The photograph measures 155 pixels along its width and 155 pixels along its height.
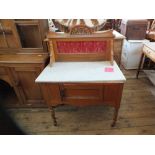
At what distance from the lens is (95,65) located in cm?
149

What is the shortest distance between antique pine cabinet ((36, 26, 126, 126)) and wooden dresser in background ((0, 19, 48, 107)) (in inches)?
11.0

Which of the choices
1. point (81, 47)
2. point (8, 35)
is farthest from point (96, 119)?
point (8, 35)

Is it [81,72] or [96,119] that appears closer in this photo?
[81,72]

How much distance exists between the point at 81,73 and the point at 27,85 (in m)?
0.85

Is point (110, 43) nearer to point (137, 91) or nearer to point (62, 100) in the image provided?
point (62, 100)

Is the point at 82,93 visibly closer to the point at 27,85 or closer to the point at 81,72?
the point at 81,72

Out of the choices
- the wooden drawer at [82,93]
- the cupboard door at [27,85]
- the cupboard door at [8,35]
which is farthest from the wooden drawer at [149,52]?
the cupboard door at [8,35]

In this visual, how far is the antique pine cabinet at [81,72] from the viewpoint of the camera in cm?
127

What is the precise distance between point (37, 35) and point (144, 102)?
1.75 m

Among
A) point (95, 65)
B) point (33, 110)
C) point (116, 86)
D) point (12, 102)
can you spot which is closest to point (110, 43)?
point (95, 65)

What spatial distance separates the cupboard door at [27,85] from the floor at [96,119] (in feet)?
0.55

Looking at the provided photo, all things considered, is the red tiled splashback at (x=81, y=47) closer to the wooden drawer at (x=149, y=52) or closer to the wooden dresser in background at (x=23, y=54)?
the wooden dresser in background at (x=23, y=54)

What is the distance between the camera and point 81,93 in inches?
53.5

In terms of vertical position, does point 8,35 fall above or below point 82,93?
above
